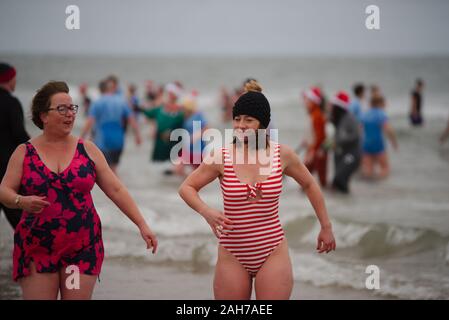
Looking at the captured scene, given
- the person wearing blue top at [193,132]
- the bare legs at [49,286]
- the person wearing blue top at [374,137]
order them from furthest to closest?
1. the person wearing blue top at [374,137]
2. the person wearing blue top at [193,132]
3. the bare legs at [49,286]

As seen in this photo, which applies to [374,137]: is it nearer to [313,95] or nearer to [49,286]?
[313,95]

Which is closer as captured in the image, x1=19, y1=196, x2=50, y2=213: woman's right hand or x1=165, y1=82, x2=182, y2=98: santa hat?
x1=19, y1=196, x2=50, y2=213: woman's right hand

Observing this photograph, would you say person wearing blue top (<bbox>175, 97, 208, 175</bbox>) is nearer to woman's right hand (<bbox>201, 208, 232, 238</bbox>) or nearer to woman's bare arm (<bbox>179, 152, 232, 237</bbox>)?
woman's bare arm (<bbox>179, 152, 232, 237</bbox>)

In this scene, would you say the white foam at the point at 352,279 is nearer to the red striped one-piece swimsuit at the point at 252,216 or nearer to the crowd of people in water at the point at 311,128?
the red striped one-piece swimsuit at the point at 252,216

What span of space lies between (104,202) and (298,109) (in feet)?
127

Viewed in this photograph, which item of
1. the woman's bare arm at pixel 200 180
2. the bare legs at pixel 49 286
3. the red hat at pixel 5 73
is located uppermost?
the red hat at pixel 5 73

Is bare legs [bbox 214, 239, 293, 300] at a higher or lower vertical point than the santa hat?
lower

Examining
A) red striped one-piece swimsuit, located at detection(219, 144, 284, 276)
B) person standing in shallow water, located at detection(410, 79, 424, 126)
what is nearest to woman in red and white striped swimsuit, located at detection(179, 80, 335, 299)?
red striped one-piece swimsuit, located at detection(219, 144, 284, 276)

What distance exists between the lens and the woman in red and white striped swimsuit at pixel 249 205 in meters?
4.89

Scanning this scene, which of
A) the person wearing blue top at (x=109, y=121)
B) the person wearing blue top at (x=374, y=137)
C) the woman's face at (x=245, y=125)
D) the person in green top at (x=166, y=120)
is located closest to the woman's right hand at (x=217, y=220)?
the woman's face at (x=245, y=125)

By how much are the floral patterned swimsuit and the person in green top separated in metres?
10.6

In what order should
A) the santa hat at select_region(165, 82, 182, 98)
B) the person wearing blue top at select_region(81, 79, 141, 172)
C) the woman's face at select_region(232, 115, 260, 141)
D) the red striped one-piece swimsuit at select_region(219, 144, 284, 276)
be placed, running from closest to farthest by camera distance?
the red striped one-piece swimsuit at select_region(219, 144, 284, 276), the woman's face at select_region(232, 115, 260, 141), the person wearing blue top at select_region(81, 79, 141, 172), the santa hat at select_region(165, 82, 182, 98)

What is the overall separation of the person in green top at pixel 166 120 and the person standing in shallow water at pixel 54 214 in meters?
10.5

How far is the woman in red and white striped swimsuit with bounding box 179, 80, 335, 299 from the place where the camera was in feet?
16.0
